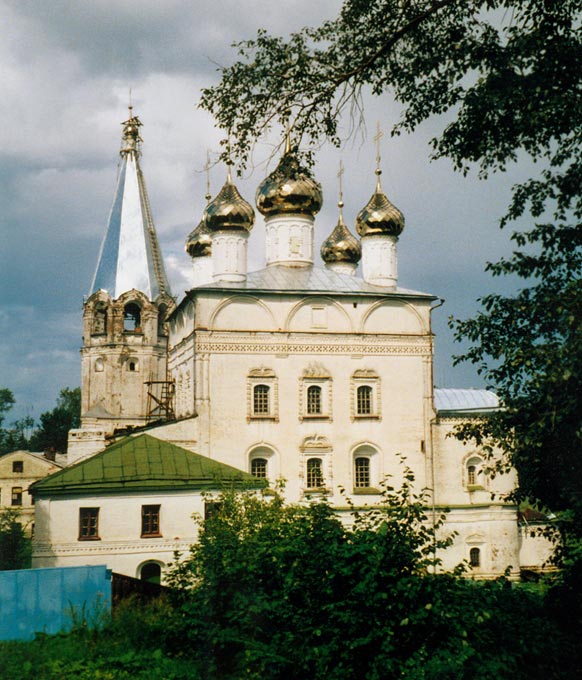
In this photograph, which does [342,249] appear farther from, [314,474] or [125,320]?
[314,474]

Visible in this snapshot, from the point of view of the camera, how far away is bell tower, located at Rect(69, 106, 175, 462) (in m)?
30.2

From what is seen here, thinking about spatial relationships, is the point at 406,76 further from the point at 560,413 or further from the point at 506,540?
the point at 506,540

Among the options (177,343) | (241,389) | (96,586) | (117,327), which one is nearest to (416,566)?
(96,586)

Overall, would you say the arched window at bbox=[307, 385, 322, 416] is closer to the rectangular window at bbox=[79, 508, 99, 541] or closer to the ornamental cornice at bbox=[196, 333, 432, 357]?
the ornamental cornice at bbox=[196, 333, 432, 357]

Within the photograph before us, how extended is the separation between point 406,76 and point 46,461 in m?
29.9

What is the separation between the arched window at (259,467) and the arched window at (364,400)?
8.44 ft

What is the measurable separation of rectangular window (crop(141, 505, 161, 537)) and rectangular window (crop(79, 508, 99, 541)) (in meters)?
0.84

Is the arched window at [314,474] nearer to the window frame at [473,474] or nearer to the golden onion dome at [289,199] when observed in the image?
the window frame at [473,474]

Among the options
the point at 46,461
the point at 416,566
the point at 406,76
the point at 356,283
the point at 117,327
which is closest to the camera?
the point at 416,566

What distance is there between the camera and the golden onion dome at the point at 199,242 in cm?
2666

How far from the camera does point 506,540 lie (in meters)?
20.0

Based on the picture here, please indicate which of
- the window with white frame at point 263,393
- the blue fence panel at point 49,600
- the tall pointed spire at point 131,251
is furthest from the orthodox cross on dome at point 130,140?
the blue fence panel at point 49,600

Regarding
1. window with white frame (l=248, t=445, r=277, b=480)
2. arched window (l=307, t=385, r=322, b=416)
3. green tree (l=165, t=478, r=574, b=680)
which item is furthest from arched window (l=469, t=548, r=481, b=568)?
green tree (l=165, t=478, r=574, b=680)

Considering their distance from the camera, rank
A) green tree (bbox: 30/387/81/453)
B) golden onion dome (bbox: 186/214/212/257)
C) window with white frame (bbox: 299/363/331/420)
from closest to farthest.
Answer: window with white frame (bbox: 299/363/331/420) → golden onion dome (bbox: 186/214/212/257) → green tree (bbox: 30/387/81/453)
